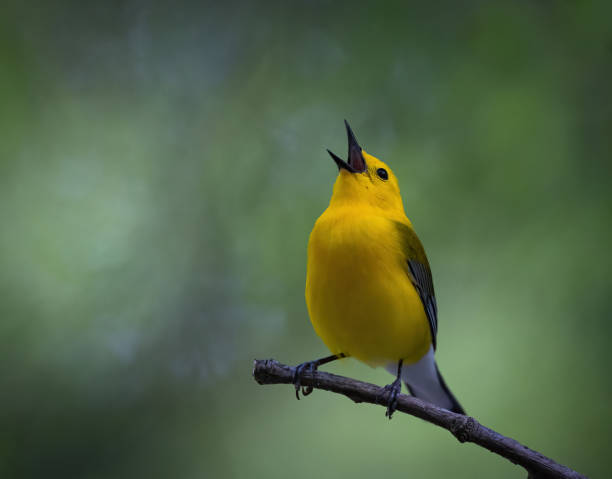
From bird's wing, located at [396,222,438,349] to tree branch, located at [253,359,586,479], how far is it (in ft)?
2.03

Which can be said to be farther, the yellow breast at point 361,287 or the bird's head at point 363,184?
the bird's head at point 363,184

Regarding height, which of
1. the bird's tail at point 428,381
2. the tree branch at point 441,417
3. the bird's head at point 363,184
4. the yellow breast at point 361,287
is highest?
the bird's head at point 363,184

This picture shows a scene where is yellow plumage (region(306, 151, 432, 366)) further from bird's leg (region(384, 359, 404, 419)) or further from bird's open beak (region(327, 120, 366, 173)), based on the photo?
bird's leg (region(384, 359, 404, 419))

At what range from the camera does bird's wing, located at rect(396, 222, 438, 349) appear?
9.93ft

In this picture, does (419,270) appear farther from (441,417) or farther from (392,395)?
(441,417)

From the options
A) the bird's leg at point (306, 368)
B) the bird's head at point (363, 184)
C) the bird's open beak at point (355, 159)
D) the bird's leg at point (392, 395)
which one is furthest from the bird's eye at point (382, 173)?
the bird's leg at point (392, 395)

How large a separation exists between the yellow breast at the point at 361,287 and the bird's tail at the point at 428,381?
0.41m

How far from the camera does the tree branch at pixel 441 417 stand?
7.63ft

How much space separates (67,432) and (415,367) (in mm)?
2413

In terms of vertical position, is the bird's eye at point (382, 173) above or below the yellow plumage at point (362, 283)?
above

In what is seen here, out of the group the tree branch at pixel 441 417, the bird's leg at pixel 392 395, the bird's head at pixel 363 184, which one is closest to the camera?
the tree branch at pixel 441 417

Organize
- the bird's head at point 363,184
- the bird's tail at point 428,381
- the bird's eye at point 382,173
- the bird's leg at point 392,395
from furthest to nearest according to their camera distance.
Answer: the bird's tail at point 428,381
the bird's eye at point 382,173
the bird's head at point 363,184
the bird's leg at point 392,395

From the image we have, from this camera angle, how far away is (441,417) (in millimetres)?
2482

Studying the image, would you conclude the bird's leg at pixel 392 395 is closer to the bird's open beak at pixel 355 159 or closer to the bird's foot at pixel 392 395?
the bird's foot at pixel 392 395
